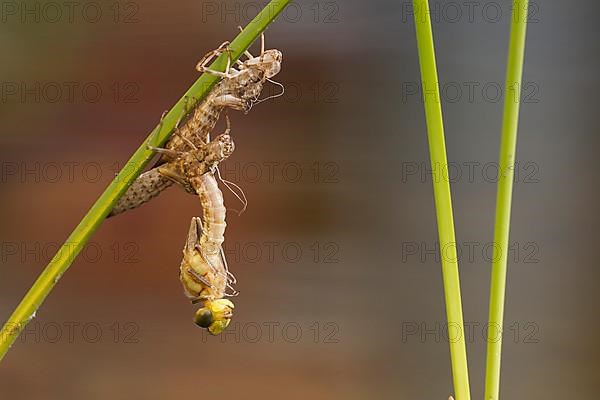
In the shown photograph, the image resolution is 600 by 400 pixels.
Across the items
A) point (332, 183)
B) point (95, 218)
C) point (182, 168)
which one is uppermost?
point (332, 183)

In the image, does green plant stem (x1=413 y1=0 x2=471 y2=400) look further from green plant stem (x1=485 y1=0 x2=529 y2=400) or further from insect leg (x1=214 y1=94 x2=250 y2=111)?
insect leg (x1=214 y1=94 x2=250 y2=111)

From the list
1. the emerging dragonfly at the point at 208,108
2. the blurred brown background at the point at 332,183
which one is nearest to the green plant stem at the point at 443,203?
the emerging dragonfly at the point at 208,108

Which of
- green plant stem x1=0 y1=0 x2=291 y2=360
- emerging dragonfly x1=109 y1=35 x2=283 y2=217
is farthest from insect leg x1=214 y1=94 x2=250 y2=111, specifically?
green plant stem x1=0 y1=0 x2=291 y2=360

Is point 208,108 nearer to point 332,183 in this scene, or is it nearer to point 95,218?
point 95,218

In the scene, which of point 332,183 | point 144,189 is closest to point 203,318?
point 144,189

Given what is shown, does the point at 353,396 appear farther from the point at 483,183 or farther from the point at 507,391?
the point at 483,183

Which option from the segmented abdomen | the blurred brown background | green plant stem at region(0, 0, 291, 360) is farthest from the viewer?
the blurred brown background
